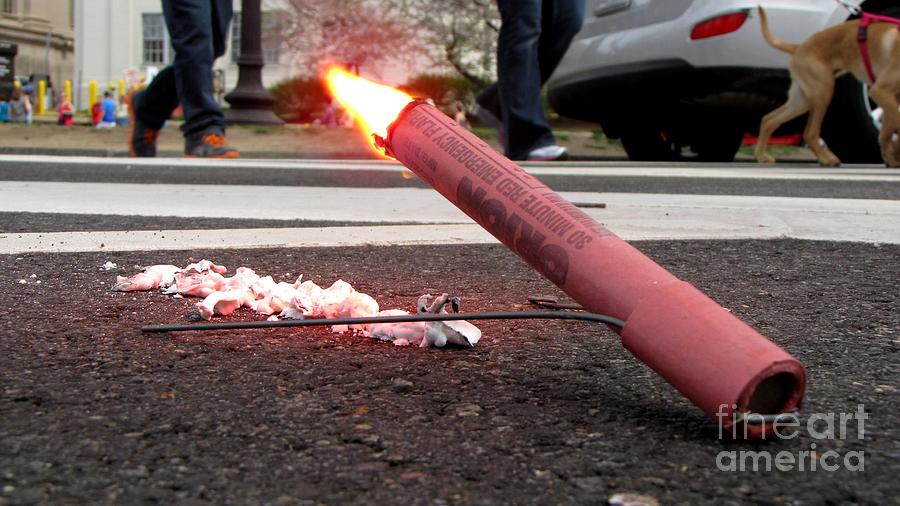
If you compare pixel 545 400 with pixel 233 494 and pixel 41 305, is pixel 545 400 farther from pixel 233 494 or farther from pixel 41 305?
pixel 41 305

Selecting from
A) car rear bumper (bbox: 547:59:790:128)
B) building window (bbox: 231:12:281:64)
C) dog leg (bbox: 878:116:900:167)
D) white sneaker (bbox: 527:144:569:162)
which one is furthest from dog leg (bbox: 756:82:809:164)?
building window (bbox: 231:12:281:64)

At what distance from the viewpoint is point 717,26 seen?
6.71 metres

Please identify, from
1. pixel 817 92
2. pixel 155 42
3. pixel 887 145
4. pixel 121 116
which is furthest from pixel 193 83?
pixel 155 42

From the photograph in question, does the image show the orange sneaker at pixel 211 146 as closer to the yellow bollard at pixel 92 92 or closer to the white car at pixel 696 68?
the white car at pixel 696 68

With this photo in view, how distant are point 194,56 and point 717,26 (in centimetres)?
349

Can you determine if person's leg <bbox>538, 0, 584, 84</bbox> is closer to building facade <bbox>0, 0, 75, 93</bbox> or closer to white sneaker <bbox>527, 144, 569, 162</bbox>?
white sneaker <bbox>527, 144, 569, 162</bbox>

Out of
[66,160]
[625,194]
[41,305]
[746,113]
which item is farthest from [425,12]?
[41,305]

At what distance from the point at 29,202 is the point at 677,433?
9.26ft

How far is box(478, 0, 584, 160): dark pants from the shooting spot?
231 inches

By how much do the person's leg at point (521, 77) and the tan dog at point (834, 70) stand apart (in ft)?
5.57

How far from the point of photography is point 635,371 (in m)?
1.38

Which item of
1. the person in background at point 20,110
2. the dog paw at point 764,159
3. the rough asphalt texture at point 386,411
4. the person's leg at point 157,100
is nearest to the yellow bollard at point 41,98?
the person in background at point 20,110

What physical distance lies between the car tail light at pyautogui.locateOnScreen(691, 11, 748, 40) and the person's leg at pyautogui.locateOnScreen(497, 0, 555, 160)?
1.26 metres

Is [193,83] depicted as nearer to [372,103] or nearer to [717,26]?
[717,26]
